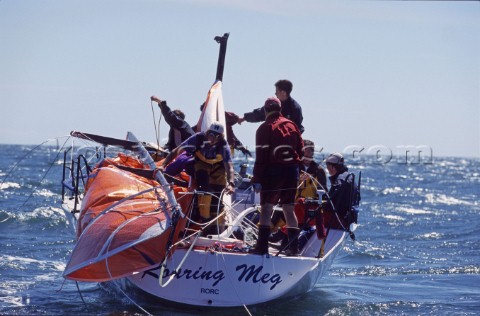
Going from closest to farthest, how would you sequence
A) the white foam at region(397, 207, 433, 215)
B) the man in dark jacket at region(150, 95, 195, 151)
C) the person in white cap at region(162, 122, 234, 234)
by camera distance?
the person in white cap at region(162, 122, 234, 234), the man in dark jacket at region(150, 95, 195, 151), the white foam at region(397, 207, 433, 215)

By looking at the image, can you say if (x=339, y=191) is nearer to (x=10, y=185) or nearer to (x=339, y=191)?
(x=339, y=191)

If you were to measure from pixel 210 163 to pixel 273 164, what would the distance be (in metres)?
0.78

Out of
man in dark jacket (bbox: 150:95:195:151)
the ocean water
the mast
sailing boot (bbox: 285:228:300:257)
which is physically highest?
the mast

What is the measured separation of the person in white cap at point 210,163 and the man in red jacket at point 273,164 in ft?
1.46

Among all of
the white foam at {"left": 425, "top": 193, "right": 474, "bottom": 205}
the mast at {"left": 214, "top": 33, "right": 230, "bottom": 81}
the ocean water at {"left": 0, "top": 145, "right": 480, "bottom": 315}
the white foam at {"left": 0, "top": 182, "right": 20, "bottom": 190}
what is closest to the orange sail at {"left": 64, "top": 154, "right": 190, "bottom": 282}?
the ocean water at {"left": 0, "top": 145, "right": 480, "bottom": 315}

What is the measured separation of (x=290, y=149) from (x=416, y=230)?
1213 centimetres

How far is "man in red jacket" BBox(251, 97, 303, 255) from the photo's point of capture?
9.09 metres

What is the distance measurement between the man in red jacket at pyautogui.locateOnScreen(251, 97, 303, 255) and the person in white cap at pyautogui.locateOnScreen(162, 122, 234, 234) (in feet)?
1.46

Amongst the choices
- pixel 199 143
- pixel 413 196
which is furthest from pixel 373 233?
pixel 413 196

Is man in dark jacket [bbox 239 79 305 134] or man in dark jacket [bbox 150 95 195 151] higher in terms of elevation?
man in dark jacket [bbox 239 79 305 134]

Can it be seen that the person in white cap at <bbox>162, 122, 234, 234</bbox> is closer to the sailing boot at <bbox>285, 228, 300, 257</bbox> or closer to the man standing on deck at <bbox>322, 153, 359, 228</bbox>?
the sailing boot at <bbox>285, 228, 300, 257</bbox>

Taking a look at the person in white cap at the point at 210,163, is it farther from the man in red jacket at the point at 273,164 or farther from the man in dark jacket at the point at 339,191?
the man in dark jacket at the point at 339,191

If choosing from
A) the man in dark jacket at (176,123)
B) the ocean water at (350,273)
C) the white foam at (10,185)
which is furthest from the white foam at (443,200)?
the man in dark jacket at (176,123)

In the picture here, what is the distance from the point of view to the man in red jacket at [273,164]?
9.09 metres
